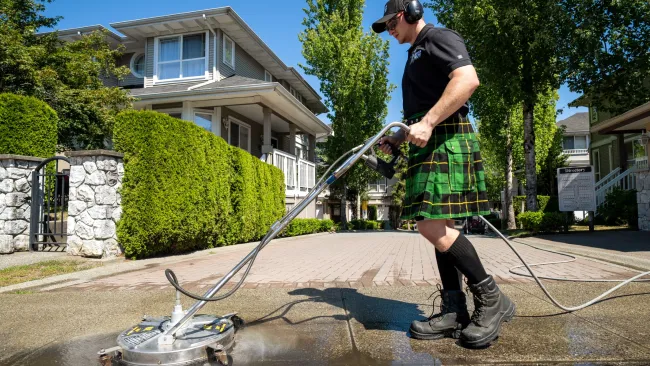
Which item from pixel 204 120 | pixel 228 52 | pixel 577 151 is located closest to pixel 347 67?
pixel 228 52

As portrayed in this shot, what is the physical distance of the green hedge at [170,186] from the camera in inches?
268

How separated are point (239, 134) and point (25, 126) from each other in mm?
10130

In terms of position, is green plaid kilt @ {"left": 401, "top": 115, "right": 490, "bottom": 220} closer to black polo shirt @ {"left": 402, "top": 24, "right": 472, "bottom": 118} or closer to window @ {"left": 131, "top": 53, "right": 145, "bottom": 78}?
black polo shirt @ {"left": 402, "top": 24, "right": 472, "bottom": 118}

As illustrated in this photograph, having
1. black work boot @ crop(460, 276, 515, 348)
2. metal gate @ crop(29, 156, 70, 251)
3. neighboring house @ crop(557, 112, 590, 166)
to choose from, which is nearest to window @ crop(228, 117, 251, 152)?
metal gate @ crop(29, 156, 70, 251)

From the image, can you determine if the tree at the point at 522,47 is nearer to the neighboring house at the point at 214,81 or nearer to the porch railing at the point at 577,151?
the neighboring house at the point at 214,81

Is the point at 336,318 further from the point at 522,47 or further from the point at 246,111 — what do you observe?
the point at 522,47

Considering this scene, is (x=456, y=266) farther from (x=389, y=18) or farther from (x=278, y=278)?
(x=278, y=278)

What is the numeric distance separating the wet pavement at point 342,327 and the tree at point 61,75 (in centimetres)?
1142

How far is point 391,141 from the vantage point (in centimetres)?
271

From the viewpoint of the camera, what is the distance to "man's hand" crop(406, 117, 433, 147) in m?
2.17

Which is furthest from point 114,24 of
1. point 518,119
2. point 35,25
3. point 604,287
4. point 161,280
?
point 518,119

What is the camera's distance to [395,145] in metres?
2.72

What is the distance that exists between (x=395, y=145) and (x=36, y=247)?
7.25 metres

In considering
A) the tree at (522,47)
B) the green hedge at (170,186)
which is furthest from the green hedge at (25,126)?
the tree at (522,47)
